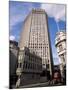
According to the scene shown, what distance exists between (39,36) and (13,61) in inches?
16.9

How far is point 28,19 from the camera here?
8.13 feet

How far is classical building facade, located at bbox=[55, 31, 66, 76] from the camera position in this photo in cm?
255

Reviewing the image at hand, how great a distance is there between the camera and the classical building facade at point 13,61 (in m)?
2.39

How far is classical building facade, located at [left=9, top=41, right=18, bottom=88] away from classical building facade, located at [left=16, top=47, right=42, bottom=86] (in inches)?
1.8

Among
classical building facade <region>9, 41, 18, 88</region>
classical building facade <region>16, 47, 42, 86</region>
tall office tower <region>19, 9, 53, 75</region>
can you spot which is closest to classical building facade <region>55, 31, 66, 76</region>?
tall office tower <region>19, 9, 53, 75</region>

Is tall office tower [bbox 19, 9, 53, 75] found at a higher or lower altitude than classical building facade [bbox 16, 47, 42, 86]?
higher

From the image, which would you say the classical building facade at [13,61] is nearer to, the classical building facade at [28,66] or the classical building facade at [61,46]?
the classical building facade at [28,66]

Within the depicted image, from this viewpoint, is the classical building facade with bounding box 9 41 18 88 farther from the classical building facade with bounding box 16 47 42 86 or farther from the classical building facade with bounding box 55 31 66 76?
the classical building facade with bounding box 55 31 66 76

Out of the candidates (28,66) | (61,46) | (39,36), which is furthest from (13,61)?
(61,46)

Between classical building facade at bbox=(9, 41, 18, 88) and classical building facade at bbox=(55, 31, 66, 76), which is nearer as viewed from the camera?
classical building facade at bbox=(9, 41, 18, 88)

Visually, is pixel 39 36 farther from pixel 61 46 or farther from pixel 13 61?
pixel 13 61

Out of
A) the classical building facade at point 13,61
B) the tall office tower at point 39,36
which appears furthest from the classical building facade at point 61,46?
the classical building facade at point 13,61

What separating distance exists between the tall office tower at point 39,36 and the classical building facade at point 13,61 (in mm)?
119

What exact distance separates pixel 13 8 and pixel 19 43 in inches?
16.0
